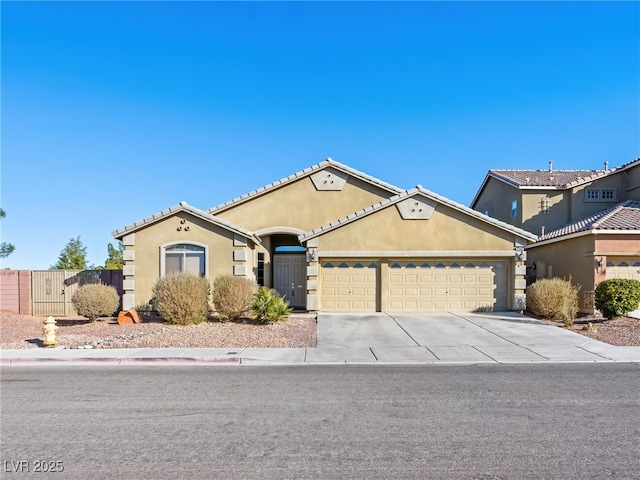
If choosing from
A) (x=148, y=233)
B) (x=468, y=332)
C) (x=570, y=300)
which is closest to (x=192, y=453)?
(x=468, y=332)

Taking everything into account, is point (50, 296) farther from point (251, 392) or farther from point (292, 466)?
point (292, 466)

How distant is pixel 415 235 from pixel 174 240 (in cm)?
973

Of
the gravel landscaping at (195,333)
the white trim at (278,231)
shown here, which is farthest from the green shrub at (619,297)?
the white trim at (278,231)

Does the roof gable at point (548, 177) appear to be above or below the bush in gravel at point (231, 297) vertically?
above

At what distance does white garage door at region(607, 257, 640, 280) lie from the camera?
18.4m

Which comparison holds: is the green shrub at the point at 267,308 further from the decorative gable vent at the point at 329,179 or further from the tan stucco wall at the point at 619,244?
Answer: the tan stucco wall at the point at 619,244

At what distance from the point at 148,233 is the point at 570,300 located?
53.4 ft


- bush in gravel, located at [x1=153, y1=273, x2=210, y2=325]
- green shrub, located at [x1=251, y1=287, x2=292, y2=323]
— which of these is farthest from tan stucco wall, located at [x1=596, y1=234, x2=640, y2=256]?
bush in gravel, located at [x1=153, y1=273, x2=210, y2=325]

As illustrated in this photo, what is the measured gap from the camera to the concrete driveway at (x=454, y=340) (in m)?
11.1

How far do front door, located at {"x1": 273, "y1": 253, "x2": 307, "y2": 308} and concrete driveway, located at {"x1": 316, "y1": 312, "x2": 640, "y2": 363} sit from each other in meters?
3.43

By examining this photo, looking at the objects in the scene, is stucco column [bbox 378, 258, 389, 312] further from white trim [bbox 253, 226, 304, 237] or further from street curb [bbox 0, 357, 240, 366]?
street curb [bbox 0, 357, 240, 366]

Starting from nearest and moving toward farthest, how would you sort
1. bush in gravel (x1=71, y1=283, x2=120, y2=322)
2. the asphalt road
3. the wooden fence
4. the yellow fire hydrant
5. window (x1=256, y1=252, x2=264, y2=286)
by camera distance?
1. the asphalt road
2. the yellow fire hydrant
3. bush in gravel (x1=71, y1=283, x2=120, y2=322)
4. the wooden fence
5. window (x1=256, y1=252, x2=264, y2=286)

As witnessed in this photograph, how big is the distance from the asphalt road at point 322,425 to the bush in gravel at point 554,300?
25.8 feet

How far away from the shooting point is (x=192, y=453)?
16.8ft
